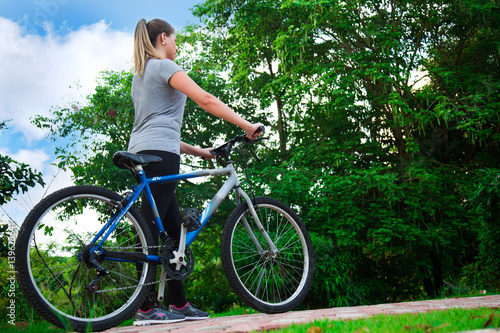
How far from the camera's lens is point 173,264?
105 inches

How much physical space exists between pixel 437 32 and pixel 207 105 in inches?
372

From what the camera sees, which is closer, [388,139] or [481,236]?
[481,236]

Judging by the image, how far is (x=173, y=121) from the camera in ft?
9.47

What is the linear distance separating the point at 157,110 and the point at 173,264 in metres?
0.92

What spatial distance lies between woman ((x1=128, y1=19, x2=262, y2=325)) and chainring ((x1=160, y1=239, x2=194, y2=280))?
212 millimetres

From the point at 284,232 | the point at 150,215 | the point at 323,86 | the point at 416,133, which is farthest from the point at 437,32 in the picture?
the point at 150,215

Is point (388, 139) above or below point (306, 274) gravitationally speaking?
above

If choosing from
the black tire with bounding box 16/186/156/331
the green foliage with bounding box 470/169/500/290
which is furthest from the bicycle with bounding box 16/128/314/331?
the green foliage with bounding box 470/169/500/290

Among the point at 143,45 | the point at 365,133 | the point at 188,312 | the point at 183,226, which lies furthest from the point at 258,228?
the point at 365,133

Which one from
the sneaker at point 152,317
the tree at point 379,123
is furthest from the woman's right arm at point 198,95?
the tree at point 379,123

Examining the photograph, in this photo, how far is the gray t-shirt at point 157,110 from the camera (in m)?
2.79

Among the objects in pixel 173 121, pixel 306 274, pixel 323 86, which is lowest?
pixel 306 274

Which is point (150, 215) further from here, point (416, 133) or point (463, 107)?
point (416, 133)

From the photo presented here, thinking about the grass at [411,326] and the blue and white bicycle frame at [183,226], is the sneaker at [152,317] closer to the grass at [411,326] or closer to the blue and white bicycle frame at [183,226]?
the blue and white bicycle frame at [183,226]
